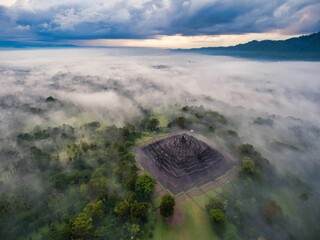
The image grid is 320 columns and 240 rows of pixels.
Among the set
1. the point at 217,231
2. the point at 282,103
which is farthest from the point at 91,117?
the point at 282,103

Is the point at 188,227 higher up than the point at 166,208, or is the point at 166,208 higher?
the point at 166,208

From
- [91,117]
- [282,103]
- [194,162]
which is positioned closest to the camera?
[194,162]

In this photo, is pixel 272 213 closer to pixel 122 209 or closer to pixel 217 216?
pixel 217 216

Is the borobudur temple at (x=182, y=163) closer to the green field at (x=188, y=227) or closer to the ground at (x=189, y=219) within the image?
the ground at (x=189, y=219)

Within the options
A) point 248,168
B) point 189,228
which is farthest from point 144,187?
point 248,168

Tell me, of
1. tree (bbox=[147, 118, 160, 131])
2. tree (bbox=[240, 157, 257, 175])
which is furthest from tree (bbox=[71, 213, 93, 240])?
tree (bbox=[147, 118, 160, 131])

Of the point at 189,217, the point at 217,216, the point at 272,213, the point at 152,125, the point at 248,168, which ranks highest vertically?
the point at 248,168

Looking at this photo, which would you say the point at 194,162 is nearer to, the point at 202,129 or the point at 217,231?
the point at 217,231

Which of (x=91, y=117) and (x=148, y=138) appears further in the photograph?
Result: (x=91, y=117)
